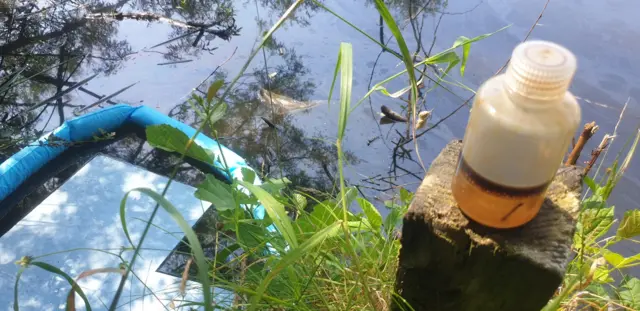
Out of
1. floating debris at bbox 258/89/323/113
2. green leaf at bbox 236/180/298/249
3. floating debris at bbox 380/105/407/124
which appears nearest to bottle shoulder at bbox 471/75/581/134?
green leaf at bbox 236/180/298/249

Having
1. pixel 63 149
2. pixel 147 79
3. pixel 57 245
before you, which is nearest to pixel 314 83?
pixel 147 79

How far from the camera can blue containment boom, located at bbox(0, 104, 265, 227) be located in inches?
65.4

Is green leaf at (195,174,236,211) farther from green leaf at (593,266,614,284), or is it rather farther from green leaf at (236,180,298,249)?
green leaf at (593,266,614,284)

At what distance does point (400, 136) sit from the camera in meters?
1.94

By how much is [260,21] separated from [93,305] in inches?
58.9

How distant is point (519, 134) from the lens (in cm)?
47

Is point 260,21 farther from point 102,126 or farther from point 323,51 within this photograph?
point 102,126

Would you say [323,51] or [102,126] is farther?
[323,51]

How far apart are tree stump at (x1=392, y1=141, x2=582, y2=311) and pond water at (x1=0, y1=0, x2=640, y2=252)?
1.10 metres

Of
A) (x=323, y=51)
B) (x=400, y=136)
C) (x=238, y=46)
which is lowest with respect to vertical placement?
(x=400, y=136)

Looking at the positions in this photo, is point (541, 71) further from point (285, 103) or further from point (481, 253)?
point (285, 103)

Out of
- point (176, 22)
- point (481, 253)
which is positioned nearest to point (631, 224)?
point (481, 253)

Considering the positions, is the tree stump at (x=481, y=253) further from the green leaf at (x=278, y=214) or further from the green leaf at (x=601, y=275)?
the green leaf at (x=601, y=275)

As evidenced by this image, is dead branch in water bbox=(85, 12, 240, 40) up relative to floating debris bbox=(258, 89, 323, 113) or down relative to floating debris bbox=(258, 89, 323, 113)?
up
